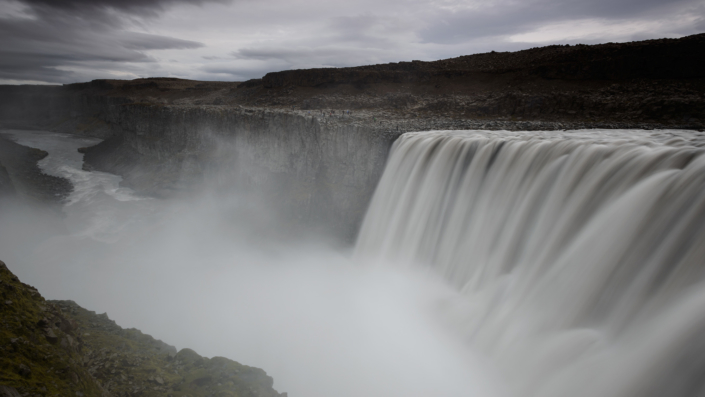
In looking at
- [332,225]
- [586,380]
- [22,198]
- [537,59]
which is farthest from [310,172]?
[537,59]

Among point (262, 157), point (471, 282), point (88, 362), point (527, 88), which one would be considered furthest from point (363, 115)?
point (88, 362)

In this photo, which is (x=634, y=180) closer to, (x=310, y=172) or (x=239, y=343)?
(x=239, y=343)

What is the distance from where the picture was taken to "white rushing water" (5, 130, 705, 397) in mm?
6375

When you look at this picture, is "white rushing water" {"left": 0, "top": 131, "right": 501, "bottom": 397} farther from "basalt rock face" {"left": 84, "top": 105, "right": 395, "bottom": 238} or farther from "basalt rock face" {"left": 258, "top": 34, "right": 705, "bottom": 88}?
"basalt rock face" {"left": 258, "top": 34, "right": 705, "bottom": 88}

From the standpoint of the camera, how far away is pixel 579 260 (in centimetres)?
790

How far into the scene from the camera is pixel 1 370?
11.8ft

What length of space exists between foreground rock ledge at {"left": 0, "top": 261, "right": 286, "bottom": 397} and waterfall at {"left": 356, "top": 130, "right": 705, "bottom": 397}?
6246 mm

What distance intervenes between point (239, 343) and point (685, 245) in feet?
43.7

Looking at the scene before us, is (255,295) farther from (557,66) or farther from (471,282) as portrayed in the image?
(557,66)

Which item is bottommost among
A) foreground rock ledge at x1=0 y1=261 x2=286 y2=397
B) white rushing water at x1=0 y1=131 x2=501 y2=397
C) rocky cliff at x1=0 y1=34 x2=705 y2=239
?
white rushing water at x1=0 y1=131 x2=501 y2=397

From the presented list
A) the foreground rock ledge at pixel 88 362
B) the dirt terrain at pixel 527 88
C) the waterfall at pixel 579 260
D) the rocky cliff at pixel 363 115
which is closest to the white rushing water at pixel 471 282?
the waterfall at pixel 579 260

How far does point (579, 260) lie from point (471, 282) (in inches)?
145

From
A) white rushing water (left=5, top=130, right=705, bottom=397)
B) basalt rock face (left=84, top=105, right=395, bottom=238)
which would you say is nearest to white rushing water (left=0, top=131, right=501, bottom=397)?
white rushing water (left=5, top=130, right=705, bottom=397)

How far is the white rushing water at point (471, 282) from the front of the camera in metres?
6.38
